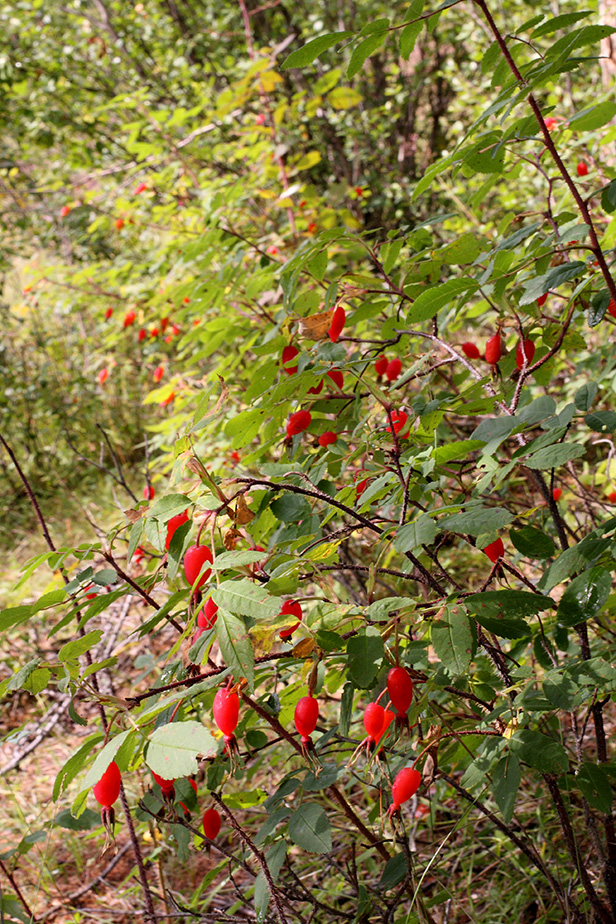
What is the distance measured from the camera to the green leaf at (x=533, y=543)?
794 mm

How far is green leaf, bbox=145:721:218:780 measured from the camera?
62 cm

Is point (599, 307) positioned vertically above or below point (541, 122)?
below

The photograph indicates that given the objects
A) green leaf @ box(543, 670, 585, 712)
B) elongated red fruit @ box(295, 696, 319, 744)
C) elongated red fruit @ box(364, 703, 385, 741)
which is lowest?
green leaf @ box(543, 670, 585, 712)

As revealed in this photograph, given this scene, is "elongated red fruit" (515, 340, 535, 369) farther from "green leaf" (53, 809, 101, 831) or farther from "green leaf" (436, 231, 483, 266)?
"green leaf" (53, 809, 101, 831)

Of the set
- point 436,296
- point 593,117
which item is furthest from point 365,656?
point 593,117

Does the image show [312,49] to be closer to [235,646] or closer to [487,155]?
[487,155]

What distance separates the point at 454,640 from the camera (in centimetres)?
73

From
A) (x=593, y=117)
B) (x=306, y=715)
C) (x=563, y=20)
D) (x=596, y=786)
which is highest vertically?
(x=563, y=20)

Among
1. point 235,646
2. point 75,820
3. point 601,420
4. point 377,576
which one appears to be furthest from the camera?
point 377,576

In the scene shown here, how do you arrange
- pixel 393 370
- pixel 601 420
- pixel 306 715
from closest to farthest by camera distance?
pixel 306 715, pixel 601 420, pixel 393 370

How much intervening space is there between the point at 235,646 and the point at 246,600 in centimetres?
4

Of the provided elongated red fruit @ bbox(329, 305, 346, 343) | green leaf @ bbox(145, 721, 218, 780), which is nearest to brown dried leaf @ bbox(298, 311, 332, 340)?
elongated red fruit @ bbox(329, 305, 346, 343)

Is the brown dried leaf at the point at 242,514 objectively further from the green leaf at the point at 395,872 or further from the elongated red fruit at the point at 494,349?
the green leaf at the point at 395,872

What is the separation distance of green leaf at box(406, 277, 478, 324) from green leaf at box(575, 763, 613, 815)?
598mm
